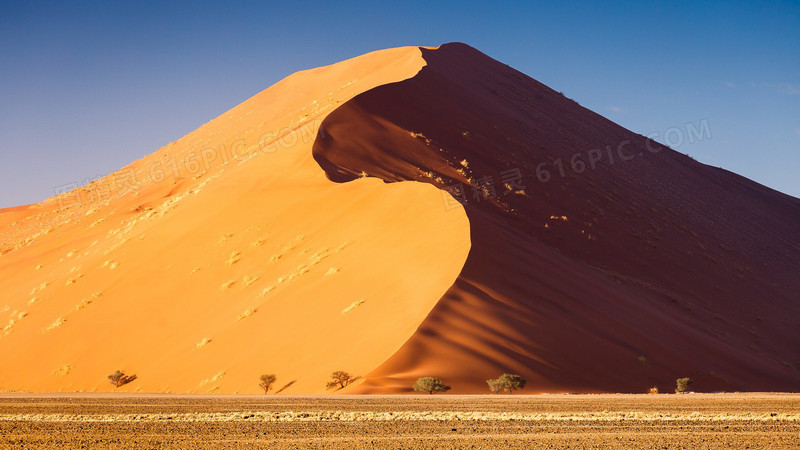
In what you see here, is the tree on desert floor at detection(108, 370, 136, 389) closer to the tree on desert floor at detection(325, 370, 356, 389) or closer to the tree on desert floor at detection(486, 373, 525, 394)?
the tree on desert floor at detection(325, 370, 356, 389)

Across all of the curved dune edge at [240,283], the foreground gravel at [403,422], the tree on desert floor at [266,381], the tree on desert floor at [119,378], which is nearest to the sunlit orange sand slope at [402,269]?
the curved dune edge at [240,283]

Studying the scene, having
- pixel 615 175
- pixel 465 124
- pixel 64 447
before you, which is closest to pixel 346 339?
pixel 64 447

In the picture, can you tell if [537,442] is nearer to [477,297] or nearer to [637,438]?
[637,438]

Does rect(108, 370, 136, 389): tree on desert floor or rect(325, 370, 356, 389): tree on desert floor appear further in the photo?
rect(108, 370, 136, 389): tree on desert floor

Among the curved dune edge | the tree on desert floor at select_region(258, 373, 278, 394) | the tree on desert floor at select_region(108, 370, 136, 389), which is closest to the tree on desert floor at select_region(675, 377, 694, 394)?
the curved dune edge

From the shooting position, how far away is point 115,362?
1830 cm

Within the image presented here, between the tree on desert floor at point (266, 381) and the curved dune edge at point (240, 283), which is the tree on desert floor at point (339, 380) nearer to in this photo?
the curved dune edge at point (240, 283)

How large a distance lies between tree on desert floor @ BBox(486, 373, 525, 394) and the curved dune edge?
1.97 meters

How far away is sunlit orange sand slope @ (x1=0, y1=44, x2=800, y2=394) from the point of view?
49.4ft

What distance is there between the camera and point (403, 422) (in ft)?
31.4

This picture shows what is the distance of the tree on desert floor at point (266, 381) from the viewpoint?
561 inches

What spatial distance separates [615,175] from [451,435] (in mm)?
32529

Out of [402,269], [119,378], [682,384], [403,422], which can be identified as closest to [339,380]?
[403,422]

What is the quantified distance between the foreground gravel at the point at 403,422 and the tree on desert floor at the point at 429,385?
0.74 m
